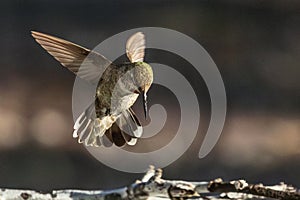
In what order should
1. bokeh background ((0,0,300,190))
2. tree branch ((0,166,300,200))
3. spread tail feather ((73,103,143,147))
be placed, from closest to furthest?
tree branch ((0,166,300,200)) → spread tail feather ((73,103,143,147)) → bokeh background ((0,0,300,190))

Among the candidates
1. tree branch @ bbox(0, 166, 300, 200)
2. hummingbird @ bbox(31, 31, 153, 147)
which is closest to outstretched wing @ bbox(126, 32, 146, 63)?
hummingbird @ bbox(31, 31, 153, 147)

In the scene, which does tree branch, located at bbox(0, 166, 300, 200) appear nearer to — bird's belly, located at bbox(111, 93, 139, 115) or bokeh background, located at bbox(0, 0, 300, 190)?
bird's belly, located at bbox(111, 93, 139, 115)

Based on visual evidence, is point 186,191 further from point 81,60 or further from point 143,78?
point 81,60

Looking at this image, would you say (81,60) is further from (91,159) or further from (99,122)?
(91,159)

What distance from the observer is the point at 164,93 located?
3.86 m

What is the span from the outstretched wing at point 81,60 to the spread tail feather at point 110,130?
5 centimetres

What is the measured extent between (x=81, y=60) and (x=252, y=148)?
2546 millimetres

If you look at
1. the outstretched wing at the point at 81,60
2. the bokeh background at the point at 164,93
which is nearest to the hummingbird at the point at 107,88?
the outstretched wing at the point at 81,60

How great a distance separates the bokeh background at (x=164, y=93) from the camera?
357 centimetres

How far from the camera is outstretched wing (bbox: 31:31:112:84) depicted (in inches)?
46.0

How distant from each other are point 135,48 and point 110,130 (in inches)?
4.7

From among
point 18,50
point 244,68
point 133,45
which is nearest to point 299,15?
point 244,68

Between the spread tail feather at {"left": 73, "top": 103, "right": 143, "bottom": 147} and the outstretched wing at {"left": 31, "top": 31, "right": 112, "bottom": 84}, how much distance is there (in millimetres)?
54

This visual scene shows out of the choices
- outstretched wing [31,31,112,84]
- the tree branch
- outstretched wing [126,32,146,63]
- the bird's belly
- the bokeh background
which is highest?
the bokeh background
